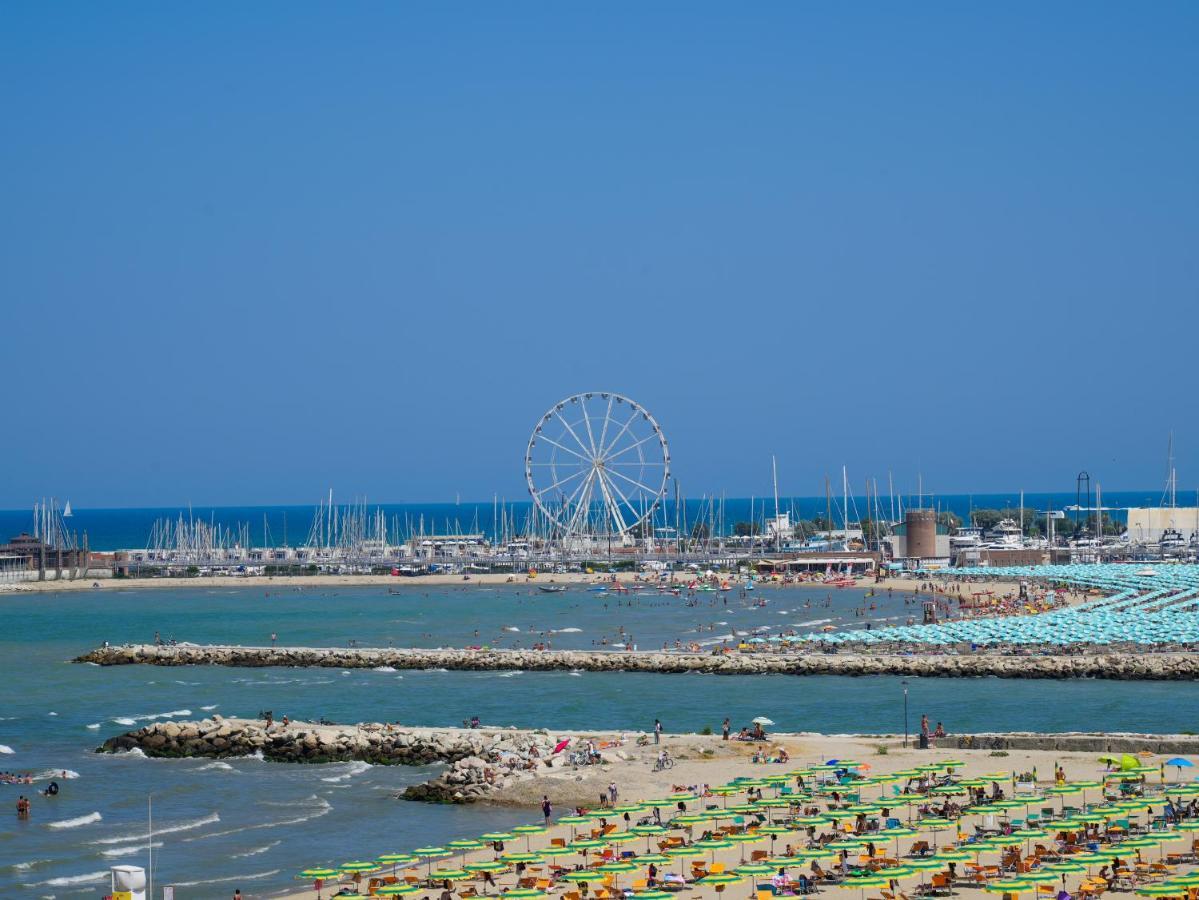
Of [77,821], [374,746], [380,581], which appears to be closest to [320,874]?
[77,821]

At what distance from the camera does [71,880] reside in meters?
32.6

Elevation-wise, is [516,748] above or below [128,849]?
above

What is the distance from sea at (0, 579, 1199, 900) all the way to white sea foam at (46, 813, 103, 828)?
0.31ft

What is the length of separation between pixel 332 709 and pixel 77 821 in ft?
57.7

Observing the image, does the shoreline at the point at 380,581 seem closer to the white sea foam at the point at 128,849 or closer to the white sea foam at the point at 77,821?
the white sea foam at the point at 77,821

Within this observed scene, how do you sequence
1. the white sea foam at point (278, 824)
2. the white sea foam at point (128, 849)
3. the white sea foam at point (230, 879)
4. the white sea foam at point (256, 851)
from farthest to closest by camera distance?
the white sea foam at point (278, 824)
the white sea foam at point (128, 849)
the white sea foam at point (256, 851)
the white sea foam at point (230, 879)

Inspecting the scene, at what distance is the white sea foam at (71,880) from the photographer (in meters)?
32.2

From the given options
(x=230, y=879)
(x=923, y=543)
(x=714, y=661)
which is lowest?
(x=230, y=879)

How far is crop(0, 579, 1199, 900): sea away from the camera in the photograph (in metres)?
35.3

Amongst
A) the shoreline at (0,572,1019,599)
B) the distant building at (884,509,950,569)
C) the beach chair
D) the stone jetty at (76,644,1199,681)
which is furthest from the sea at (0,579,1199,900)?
the distant building at (884,509,950,569)

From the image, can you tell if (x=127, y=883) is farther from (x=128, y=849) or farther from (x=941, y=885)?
(x=941, y=885)

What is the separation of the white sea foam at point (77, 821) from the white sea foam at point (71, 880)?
483cm

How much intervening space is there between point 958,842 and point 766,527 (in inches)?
6456

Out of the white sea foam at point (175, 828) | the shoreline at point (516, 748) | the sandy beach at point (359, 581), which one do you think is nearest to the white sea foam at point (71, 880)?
the white sea foam at point (175, 828)
